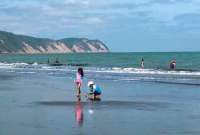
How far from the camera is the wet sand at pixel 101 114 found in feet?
60.8

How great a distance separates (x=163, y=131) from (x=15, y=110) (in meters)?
7.54

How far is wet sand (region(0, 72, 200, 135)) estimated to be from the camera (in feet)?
60.8

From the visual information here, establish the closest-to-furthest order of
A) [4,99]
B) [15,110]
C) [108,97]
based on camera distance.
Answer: [15,110] < [4,99] < [108,97]

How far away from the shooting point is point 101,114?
22.7 metres

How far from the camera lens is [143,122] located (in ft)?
66.9

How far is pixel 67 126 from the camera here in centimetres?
1909

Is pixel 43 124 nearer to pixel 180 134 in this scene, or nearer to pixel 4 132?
pixel 4 132

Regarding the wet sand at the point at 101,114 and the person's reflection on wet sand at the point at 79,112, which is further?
→ the person's reflection on wet sand at the point at 79,112

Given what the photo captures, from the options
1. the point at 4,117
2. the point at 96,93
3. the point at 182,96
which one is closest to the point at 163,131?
the point at 4,117

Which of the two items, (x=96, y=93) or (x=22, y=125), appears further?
(x=96, y=93)

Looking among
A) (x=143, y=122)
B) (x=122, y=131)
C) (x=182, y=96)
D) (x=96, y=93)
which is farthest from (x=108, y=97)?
(x=122, y=131)

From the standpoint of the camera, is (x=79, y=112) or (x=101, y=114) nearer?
(x=101, y=114)

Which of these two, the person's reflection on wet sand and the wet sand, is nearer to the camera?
the wet sand

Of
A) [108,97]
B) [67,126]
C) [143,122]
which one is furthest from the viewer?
[108,97]
